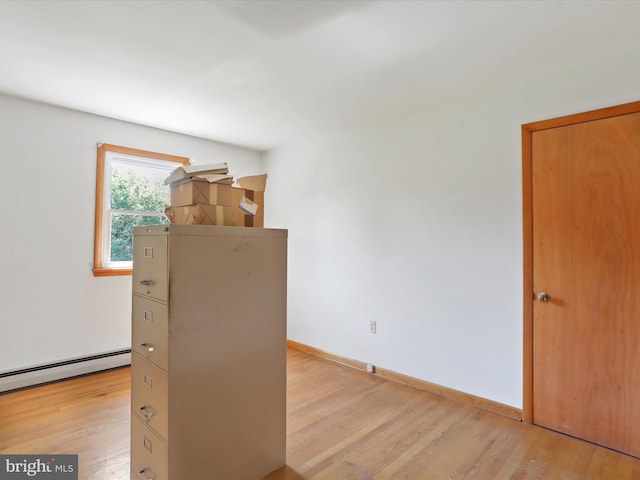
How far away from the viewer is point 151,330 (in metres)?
1.60

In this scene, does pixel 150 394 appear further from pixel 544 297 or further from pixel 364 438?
pixel 544 297

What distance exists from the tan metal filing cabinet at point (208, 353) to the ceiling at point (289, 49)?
3.68 ft

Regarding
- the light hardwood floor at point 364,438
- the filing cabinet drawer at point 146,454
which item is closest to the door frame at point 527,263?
the light hardwood floor at point 364,438

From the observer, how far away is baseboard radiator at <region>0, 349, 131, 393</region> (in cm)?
280

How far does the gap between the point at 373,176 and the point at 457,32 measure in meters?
1.54

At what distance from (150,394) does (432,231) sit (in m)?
2.29

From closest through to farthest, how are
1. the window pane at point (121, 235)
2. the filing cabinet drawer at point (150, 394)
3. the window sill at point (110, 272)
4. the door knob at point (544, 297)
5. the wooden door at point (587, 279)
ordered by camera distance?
1. the filing cabinet drawer at point (150, 394)
2. the wooden door at point (587, 279)
3. the door knob at point (544, 297)
4. the window sill at point (110, 272)
5. the window pane at point (121, 235)

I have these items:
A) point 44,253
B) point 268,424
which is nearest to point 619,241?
point 268,424

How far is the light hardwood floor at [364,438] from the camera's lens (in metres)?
1.89

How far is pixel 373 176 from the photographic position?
335cm

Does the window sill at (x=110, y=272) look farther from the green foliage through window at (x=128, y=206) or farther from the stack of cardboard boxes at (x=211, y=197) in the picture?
the stack of cardboard boxes at (x=211, y=197)

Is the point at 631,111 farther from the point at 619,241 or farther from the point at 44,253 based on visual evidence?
the point at 44,253

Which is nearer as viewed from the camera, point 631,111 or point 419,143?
point 631,111

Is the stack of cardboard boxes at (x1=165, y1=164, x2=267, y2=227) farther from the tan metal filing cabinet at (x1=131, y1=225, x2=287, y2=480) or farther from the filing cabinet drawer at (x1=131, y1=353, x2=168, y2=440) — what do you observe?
the filing cabinet drawer at (x1=131, y1=353, x2=168, y2=440)
